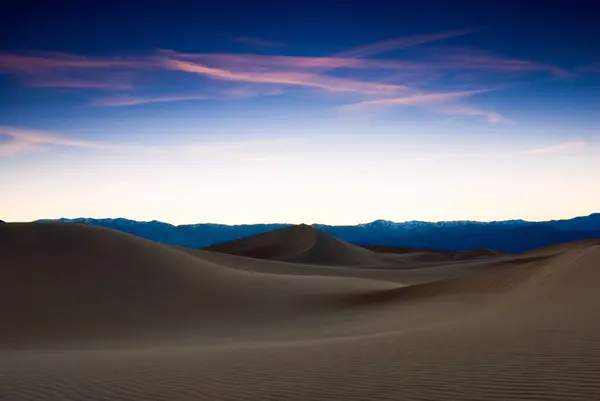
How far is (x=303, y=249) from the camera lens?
83750 mm

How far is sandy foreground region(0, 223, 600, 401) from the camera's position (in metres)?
7.73

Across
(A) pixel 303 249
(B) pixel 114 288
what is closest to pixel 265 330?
(B) pixel 114 288

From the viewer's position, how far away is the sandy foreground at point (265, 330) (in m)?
7.73

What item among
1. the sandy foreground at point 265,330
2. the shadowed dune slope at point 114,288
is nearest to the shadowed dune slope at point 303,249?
the sandy foreground at point 265,330

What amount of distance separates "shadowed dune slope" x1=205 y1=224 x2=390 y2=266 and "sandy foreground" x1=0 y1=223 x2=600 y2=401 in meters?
44.8

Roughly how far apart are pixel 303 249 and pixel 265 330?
6634cm

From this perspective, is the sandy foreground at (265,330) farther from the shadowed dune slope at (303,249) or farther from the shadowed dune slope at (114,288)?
the shadowed dune slope at (303,249)

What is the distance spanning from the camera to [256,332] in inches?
676

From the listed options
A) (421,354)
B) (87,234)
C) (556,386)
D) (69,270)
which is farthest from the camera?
(87,234)

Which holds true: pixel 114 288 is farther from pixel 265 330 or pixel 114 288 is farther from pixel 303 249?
pixel 303 249

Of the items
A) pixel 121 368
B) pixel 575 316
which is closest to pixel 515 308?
pixel 575 316

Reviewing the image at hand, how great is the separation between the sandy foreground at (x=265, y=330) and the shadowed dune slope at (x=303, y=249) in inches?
1763

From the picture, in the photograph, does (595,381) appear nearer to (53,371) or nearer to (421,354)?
(421,354)

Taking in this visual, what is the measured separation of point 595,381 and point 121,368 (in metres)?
7.18
